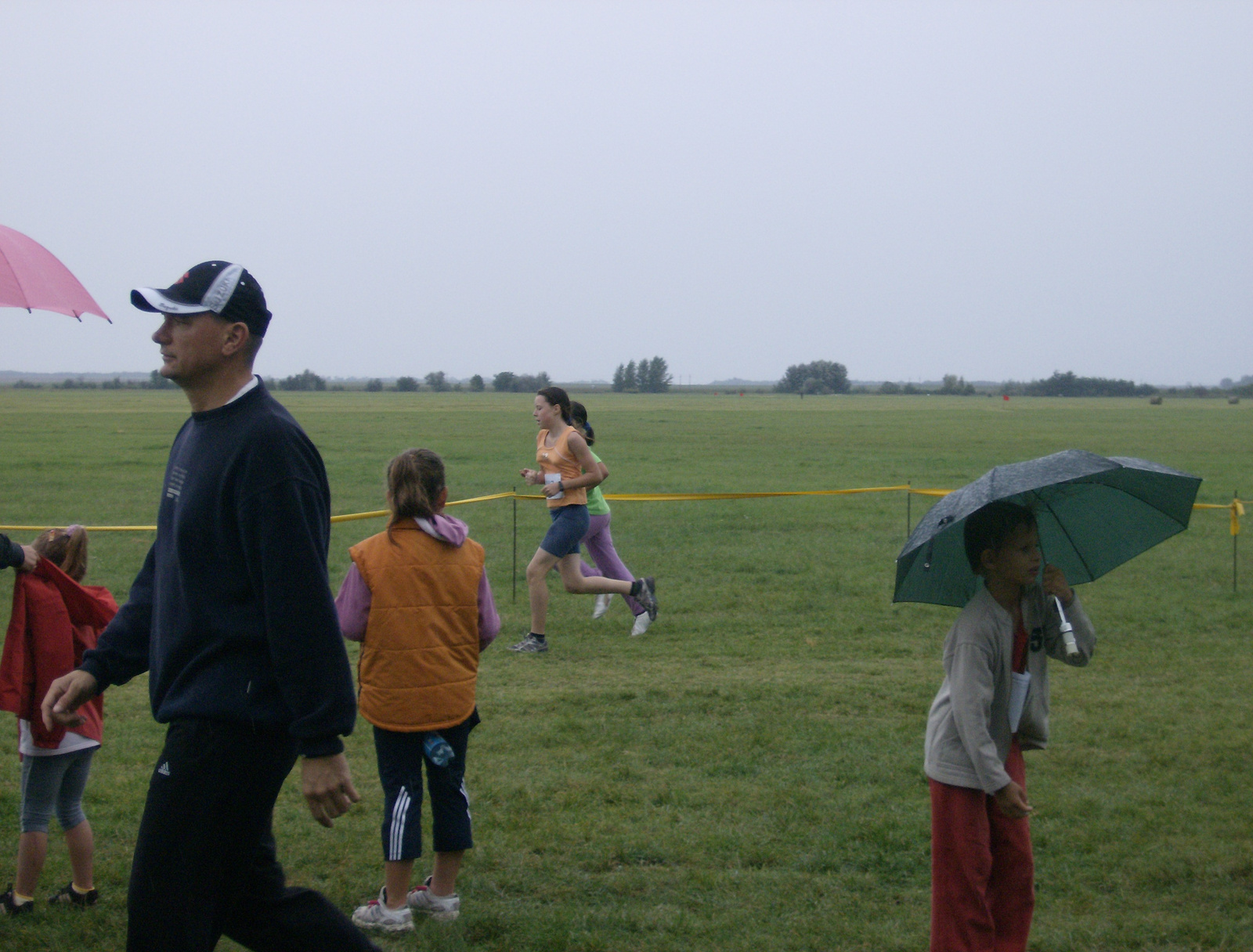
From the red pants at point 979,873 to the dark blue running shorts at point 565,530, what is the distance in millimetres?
5228

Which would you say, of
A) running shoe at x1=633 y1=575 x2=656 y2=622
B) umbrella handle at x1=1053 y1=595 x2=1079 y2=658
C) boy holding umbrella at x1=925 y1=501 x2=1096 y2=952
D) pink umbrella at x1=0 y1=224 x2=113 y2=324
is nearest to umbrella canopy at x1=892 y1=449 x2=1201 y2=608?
boy holding umbrella at x1=925 y1=501 x2=1096 y2=952

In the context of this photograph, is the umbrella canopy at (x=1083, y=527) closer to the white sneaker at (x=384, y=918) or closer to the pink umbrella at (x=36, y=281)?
the white sneaker at (x=384, y=918)

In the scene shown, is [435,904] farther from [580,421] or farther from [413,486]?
[580,421]

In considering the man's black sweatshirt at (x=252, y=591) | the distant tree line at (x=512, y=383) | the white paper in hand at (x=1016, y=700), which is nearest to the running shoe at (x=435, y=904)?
the man's black sweatshirt at (x=252, y=591)

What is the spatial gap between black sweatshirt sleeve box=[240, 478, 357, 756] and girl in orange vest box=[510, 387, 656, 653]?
18.5ft

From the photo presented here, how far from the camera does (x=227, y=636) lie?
8.53ft

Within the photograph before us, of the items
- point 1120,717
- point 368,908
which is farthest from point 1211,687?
point 368,908

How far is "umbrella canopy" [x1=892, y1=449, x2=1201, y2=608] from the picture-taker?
131 inches

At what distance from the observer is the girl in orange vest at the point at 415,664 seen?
3977 mm

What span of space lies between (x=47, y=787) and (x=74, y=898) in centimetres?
46

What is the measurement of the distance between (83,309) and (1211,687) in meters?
6.97

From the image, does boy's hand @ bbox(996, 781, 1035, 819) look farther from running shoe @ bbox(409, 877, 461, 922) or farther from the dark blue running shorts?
the dark blue running shorts

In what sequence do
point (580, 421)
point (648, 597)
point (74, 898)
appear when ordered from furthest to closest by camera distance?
1. point (580, 421)
2. point (648, 597)
3. point (74, 898)

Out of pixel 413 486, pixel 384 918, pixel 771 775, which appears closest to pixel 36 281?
pixel 413 486
